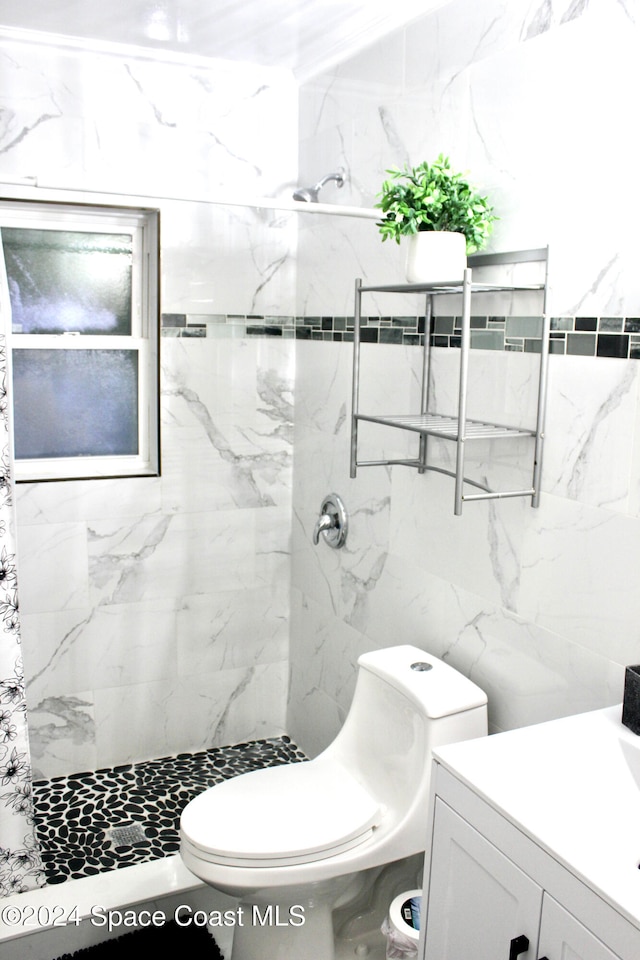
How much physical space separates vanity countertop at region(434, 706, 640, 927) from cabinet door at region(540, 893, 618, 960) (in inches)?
2.9

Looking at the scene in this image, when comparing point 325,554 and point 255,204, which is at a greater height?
point 255,204

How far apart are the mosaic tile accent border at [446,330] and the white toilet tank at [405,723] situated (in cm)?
80

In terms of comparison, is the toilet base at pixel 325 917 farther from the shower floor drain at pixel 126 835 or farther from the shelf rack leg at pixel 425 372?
the shelf rack leg at pixel 425 372

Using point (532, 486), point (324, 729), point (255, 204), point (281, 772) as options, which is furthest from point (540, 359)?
point (324, 729)

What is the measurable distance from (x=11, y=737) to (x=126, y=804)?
0.65 m

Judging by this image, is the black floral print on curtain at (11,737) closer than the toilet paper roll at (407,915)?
No

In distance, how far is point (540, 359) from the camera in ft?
5.87

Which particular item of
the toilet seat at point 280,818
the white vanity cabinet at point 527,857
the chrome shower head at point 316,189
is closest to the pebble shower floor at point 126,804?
the toilet seat at point 280,818

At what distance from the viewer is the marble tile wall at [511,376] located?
1601 mm

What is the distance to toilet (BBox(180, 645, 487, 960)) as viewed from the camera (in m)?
1.81

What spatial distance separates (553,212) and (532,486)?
0.58 metres

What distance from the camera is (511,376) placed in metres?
1.89

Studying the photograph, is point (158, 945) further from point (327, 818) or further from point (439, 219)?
point (439, 219)

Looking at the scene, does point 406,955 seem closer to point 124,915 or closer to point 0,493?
point 124,915
